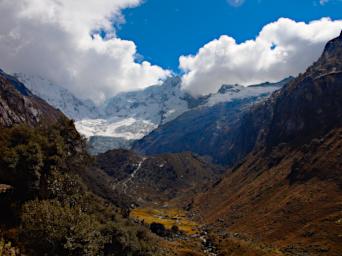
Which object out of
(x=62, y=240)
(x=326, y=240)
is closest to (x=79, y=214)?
(x=62, y=240)

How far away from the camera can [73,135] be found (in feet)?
346

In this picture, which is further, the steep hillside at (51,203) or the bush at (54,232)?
the steep hillside at (51,203)

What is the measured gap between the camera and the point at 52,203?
86562mm

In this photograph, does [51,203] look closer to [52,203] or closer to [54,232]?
[52,203]

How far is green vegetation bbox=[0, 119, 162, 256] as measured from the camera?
232 ft

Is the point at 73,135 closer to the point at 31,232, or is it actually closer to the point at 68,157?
the point at 68,157

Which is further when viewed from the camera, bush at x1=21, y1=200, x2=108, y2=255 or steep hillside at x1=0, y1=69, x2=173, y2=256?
steep hillside at x1=0, y1=69, x2=173, y2=256

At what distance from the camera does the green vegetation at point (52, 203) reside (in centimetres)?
7069

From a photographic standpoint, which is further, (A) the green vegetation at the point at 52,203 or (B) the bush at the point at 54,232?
(A) the green vegetation at the point at 52,203

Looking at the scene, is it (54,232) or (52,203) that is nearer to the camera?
(54,232)

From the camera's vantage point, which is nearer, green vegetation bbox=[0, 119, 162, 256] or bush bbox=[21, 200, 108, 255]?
bush bbox=[21, 200, 108, 255]

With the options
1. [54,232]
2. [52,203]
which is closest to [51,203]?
[52,203]

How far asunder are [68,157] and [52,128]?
8292 millimetres

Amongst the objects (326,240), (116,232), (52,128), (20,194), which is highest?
(52,128)
